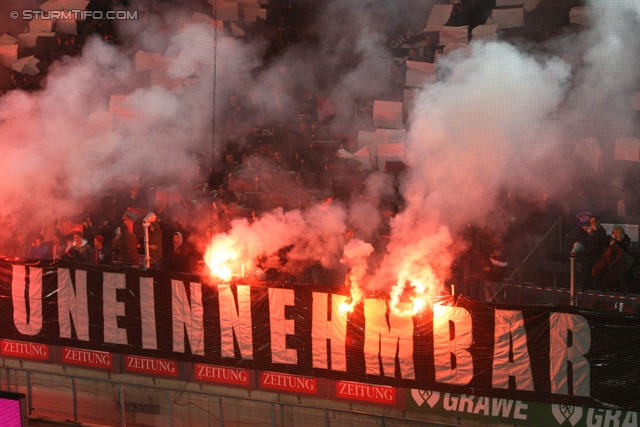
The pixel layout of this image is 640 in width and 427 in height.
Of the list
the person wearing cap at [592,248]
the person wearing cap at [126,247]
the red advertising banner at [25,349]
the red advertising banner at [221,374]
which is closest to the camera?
the person wearing cap at [592,248]

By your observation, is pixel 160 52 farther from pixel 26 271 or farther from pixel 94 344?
pixel 94 344

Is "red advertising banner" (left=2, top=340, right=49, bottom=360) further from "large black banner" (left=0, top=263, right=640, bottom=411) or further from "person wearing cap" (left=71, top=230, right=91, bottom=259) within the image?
"person wearing cap" (left=71, top=230, right=91, bottom=259)

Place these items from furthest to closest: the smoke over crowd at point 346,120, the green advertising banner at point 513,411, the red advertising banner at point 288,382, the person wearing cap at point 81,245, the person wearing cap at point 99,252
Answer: the person wearing cap at point 99,252 < the person wearing cap at point 81,245 < the smoke over crowd at point 346,120 < the red advertising banner at point 288,382 < the green advertising banner at point 513,411

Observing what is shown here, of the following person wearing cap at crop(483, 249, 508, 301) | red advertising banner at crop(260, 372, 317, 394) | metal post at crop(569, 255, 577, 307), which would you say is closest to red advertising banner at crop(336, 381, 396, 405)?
red advertising banner at crop(260, 372, 317, 394)

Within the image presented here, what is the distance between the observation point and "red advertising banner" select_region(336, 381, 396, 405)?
796cm

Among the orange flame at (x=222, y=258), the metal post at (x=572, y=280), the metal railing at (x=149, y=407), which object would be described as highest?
the metal post at (x=572, y=280)

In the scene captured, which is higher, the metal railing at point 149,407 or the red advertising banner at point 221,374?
the red advertising banner at point 221,374

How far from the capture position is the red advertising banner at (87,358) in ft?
30.3

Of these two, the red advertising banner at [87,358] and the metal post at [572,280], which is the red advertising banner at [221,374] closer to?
the red advertising banner at [87,358]

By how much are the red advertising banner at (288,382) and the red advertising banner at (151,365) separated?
3.99ft

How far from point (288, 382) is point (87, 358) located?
284 cm

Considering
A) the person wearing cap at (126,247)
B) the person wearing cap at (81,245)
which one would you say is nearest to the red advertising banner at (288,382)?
the person wearing cap at (126,247)

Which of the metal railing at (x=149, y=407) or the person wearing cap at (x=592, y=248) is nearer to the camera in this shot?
the person wearing cap at (x=592, y=248)

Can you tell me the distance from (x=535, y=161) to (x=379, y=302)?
9.27ft
